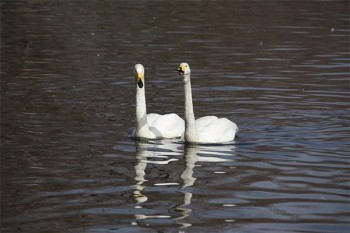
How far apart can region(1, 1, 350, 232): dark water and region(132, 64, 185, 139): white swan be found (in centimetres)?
24

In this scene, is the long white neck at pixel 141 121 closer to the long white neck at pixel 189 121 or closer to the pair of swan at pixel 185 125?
the pair of swan at pixel 185 125

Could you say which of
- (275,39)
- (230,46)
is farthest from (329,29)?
(230,46)

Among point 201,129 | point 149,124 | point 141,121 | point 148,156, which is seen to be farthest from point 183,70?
point 148,156

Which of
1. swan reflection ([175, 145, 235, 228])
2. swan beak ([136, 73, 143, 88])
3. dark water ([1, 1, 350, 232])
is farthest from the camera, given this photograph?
swan beak ([136, 73, 143, 88])

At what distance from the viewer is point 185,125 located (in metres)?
16.1

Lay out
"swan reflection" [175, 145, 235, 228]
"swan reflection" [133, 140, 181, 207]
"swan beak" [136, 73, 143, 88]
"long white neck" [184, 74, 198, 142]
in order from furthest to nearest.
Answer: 1. "swan beak" [136, 73, 143, 88]
2. "long white neck" [184, 74, 198, 142]
3. "swan reflection" [133, 140, 181, 207]
4. "swan reflection" [175, 145, 235, 228]

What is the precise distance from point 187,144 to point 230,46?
48.7 ft

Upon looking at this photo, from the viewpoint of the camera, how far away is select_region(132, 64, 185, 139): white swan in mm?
16500

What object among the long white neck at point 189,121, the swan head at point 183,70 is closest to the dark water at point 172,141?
the long white neck at point 189,121

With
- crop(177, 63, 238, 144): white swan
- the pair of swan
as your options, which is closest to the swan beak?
the pair of swan

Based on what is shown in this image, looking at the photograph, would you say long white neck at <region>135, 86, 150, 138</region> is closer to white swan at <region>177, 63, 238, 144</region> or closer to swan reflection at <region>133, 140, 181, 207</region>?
swan reflection at <region>133, 140, 181, 207</region>

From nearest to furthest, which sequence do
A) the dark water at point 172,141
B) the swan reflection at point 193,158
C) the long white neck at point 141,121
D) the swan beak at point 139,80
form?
the dark water at point 172,141, the swan reflection at point 193,158, the long white neck at point 141,121, the swan beak at point 139,80

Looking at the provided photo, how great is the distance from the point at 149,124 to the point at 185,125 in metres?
1.10

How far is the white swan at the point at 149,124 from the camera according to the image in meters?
16.5
